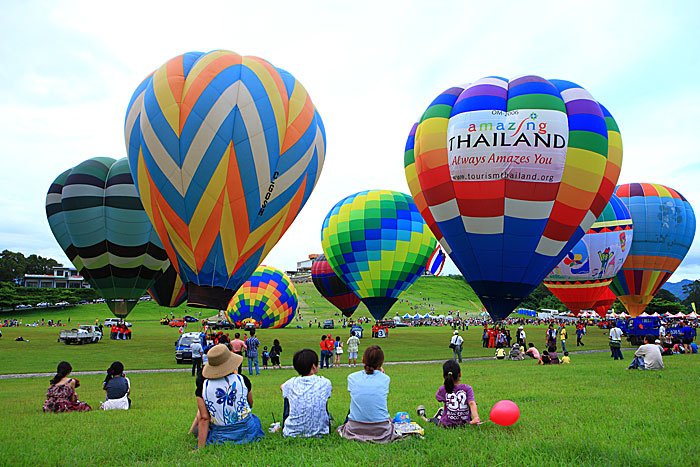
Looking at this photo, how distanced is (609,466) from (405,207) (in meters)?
27.9

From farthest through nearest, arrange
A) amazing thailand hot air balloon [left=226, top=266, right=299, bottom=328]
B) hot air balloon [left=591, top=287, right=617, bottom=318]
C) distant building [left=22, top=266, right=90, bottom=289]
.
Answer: distant building [left=22, top=266, right=90, bottom=289] < amazing thailand hot air balloon [left=226, top=266, right=299, bottom=328] < hot air balloon [left=591, top=287, right=617, bottom=318]

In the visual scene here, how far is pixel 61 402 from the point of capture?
8.08 m

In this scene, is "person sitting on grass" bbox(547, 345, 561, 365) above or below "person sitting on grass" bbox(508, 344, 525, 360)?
above

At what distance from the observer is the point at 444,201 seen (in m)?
18.5

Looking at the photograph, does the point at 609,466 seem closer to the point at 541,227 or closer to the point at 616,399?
the point at 616,399

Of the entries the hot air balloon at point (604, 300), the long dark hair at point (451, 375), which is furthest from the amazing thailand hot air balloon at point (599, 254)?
A: the long dark hair at point (451, 375)

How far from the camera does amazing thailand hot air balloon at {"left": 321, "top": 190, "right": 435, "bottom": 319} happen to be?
1201 inches

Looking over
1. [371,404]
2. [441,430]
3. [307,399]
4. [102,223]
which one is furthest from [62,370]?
[102,223]

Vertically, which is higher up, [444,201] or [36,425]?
[444,201]

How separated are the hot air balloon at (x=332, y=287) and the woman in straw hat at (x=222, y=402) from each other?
35.3 m

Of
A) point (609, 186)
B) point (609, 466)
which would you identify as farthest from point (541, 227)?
point (609, 466)

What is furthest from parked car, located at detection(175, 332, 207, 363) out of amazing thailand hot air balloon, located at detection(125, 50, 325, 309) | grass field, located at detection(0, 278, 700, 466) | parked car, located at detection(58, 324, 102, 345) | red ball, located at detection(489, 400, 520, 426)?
red ball, located at detection(489, 400, 520, 426)

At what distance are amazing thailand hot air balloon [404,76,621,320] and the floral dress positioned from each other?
42.8 ft

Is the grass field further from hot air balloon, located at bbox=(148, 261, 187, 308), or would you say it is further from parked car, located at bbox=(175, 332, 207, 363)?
hot air balloon, located at bbox=(148, 261, 187, 308)
